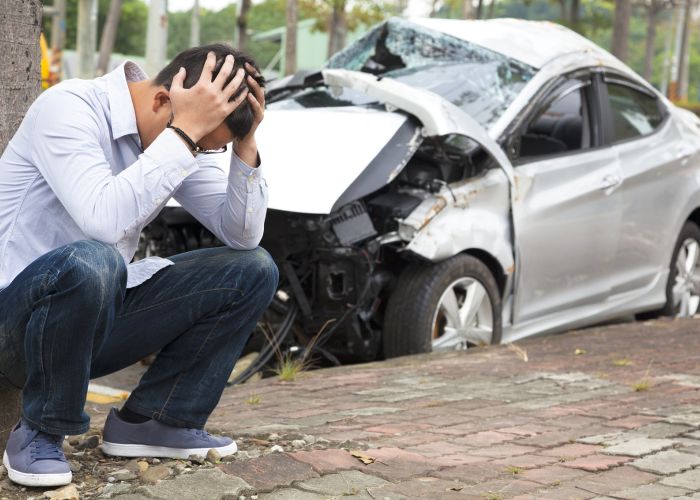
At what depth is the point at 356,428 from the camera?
409 centimetres

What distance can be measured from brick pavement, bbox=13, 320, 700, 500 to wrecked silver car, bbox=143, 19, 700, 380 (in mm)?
282

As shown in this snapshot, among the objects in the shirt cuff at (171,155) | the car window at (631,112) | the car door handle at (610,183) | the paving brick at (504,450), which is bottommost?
the paving brick at (504,450)

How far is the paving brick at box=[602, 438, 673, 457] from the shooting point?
3.86 m

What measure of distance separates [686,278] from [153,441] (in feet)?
16.8

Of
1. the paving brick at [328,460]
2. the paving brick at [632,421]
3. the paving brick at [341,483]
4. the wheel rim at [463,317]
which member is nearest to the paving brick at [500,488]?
the paving brick at [341,483]

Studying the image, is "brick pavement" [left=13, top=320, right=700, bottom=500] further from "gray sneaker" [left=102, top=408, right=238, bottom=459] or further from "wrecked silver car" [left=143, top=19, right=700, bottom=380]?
"wrecked silver car" [left=143, top=19, right=700, bottom=380]

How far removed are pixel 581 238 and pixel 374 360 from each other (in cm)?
149

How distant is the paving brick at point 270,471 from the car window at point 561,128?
3.32m

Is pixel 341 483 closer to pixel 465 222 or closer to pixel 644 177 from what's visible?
pixel 465 222

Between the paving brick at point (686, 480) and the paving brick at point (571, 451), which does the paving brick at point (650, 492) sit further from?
the paving brick at point (571, 451)

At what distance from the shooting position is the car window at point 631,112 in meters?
6.95

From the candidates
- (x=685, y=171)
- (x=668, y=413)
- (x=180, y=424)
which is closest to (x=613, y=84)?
(x=685, y=171)

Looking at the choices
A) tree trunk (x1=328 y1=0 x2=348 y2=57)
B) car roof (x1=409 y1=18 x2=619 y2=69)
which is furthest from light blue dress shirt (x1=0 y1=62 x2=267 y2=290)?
tree trunk (x1=328 y1=0 x2=348 y2=57)

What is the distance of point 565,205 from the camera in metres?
6.30
